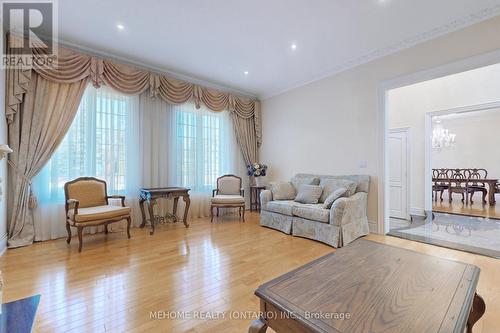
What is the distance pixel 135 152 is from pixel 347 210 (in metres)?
3.55

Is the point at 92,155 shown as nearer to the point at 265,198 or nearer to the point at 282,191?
the point at 265,198

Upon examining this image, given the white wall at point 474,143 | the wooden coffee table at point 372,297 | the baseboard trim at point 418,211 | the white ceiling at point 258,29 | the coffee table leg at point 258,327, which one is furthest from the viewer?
the white wall at point 474,143

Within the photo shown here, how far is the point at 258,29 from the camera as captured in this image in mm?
2938

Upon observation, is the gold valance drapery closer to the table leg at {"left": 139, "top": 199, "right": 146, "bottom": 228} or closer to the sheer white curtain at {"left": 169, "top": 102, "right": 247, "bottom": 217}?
→ the sheer white curtain at {"left": 169, "top": 102, "right": 247, "bottom": 217}

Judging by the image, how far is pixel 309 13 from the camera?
2.62 meters

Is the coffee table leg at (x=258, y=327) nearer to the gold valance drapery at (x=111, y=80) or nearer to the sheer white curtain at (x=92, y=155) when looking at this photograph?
the sheer white curtain at (x=92, y=155)

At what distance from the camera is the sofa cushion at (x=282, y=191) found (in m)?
4.12

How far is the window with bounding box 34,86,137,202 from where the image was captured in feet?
10.6

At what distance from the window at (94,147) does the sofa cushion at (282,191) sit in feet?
8.68

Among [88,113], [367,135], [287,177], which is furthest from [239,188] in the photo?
[88,113]

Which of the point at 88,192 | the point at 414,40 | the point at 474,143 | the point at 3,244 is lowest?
the point at 3,244

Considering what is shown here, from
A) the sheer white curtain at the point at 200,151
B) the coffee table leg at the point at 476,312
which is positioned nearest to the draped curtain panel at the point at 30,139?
the sheer white curtain at the point at 200,151

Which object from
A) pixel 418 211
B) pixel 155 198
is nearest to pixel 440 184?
pixel 418 211

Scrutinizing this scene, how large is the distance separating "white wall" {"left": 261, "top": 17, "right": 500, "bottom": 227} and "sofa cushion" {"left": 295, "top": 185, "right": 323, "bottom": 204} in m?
0.65
